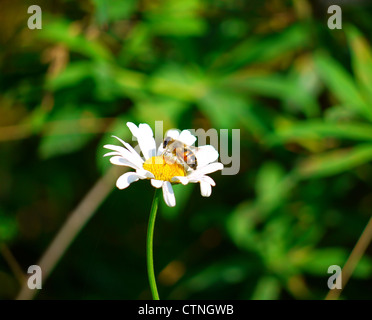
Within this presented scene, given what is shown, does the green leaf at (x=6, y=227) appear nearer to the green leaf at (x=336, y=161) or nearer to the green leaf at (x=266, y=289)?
the green leaf at (x=266, y=289)

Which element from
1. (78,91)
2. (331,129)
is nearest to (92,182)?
(78,91)

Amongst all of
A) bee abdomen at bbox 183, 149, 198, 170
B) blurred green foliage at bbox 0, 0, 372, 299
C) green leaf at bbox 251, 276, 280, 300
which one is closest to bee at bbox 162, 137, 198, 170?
bee abdomen at bbox 183, 149, 198, 170

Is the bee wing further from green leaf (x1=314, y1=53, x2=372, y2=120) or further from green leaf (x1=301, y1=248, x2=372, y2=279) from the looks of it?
green leaf (x1=301, y1=248, x2=372, y2=279)

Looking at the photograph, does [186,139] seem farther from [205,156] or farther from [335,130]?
[335,130]

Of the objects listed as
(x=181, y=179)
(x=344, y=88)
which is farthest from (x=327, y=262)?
(x=181, y=179)

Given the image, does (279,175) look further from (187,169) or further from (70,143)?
(187,169)

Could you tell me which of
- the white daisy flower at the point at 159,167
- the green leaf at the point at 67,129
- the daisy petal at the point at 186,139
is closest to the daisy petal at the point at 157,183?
the white daisy flower at the point at 159,167
